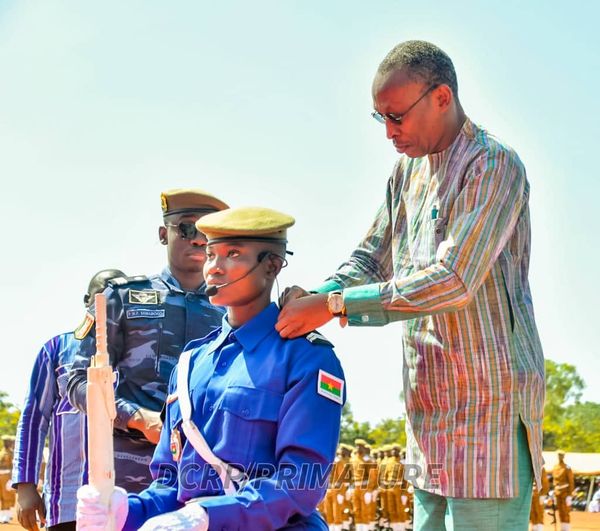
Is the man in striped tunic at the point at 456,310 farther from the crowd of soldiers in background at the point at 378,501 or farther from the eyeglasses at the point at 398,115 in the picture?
the crowd of soldiers in background at the point at 378,501

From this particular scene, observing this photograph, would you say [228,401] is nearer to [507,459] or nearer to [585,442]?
[507,459]

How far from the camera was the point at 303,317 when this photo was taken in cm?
414

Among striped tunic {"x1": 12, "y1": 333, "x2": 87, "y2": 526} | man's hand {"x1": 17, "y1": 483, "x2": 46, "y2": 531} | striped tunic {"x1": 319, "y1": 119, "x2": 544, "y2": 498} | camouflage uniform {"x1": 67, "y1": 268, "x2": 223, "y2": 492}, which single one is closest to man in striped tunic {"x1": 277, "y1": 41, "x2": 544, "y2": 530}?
striped tunic {"x1": 319, "y1": 119, "x2": 544, "y2": 498}

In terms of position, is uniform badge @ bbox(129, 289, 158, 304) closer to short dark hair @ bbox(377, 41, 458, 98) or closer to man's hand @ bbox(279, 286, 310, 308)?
man's hand @ bbox(279, 286, 310, 308)

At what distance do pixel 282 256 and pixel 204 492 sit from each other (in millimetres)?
1027

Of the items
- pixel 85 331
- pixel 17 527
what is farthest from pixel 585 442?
pixel 85 331

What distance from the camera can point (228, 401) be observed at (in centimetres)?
404

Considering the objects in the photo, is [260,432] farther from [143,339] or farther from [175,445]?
[143,339]

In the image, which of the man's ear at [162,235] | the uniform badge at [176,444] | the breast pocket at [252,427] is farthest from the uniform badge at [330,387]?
the man's ear at [162,235]

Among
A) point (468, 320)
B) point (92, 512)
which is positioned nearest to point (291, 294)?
point (468, 320)

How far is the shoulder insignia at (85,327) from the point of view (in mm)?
5750

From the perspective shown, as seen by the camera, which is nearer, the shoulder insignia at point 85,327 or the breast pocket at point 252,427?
the breast pocket at point 252,427

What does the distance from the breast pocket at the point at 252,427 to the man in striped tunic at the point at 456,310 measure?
302 millimetres

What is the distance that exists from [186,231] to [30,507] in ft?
6.90
